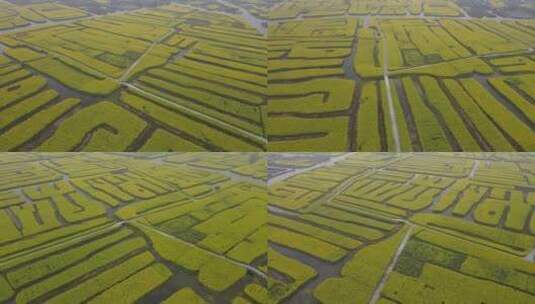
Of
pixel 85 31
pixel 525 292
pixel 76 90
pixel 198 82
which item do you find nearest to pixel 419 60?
pixel 198 82

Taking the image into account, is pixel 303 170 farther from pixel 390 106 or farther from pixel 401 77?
pixel 401 77

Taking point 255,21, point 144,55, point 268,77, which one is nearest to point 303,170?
point 268,77

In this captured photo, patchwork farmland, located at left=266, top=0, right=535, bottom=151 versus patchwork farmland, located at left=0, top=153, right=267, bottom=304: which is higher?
patchwork farmland, located at left=266, top=0, right=535, bottom=151

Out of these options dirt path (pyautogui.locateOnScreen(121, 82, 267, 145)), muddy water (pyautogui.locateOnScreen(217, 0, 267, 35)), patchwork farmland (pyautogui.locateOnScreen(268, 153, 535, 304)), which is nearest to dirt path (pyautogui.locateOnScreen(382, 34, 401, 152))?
patchwork farmland (pyautogui.locateOnScreen(268, 153, 535, 304))

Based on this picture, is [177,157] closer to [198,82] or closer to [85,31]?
[198,82]

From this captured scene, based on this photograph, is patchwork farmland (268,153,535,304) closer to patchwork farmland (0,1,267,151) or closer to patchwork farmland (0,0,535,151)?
patchwork farmland (0,0,535,151)

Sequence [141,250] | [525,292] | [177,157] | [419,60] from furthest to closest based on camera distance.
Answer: [419,60], [177,157], [141,250], [525,292]
